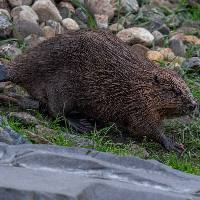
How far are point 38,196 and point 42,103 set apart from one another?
11.7 feet

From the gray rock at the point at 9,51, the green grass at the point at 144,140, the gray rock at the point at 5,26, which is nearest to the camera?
the green grass at the point at 144,140

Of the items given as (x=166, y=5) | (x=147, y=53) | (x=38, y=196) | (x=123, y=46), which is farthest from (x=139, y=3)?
(x=38, y=196)

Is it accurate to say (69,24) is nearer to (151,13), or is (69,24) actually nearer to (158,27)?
(158,27)

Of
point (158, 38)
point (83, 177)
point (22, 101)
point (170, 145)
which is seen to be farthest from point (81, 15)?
point (83, 177)

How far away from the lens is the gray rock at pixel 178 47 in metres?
9.37

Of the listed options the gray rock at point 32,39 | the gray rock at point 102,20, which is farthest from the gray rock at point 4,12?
the gray rock at point 102,20

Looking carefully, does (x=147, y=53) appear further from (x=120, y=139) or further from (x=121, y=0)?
(x=120, y=139)

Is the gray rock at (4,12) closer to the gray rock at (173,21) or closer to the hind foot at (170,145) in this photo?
the gray rock at (173,21)

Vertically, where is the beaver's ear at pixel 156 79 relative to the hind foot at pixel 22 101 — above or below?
above

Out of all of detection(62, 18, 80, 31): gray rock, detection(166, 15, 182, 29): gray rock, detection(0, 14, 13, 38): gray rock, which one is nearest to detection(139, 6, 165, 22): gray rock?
detection(166, 15, 182, 29): gray rock

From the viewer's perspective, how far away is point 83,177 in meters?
4.11

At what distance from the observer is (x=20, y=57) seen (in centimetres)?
731

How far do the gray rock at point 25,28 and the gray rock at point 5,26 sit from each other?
0.28 ft

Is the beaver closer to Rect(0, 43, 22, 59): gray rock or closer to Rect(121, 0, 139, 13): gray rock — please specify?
Rect(0, 43, 22, 59): gray rock
